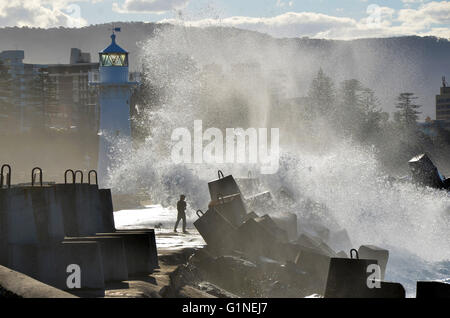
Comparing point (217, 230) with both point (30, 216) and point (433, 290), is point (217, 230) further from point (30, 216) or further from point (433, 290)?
point (433, 290)

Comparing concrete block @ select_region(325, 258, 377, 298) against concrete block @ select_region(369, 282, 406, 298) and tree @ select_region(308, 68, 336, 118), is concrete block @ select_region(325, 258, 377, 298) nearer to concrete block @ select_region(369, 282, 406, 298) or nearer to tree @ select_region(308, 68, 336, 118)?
concrete block @ select_region(369, 282, 406, 298)

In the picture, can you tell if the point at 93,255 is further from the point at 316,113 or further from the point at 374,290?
the point at 316,113

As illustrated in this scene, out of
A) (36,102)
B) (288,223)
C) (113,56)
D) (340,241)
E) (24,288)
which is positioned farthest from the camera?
(36,102)

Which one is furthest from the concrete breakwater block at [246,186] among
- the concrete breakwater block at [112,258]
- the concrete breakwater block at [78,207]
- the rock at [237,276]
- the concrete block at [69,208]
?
the concrete breakwater block at [112,258]

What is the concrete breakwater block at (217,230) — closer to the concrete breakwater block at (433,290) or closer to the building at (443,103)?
the concrete breakwater block at (433,290)

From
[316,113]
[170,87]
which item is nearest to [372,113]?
[316,113]

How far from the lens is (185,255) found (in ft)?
45.3

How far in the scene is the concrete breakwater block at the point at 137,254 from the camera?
10695mm

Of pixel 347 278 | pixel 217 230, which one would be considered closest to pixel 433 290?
pixel 347 278

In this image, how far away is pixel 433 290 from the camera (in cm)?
807

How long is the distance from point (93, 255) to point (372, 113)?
302 feet

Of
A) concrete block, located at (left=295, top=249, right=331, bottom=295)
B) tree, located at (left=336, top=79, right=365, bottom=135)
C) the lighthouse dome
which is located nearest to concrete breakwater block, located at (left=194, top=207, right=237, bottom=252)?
concrete block, located at (left=295, top=249, right=331, bottom=295)

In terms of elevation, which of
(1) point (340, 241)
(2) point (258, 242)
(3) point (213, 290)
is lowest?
(1) point (340, 241)

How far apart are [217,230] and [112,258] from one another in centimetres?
557
